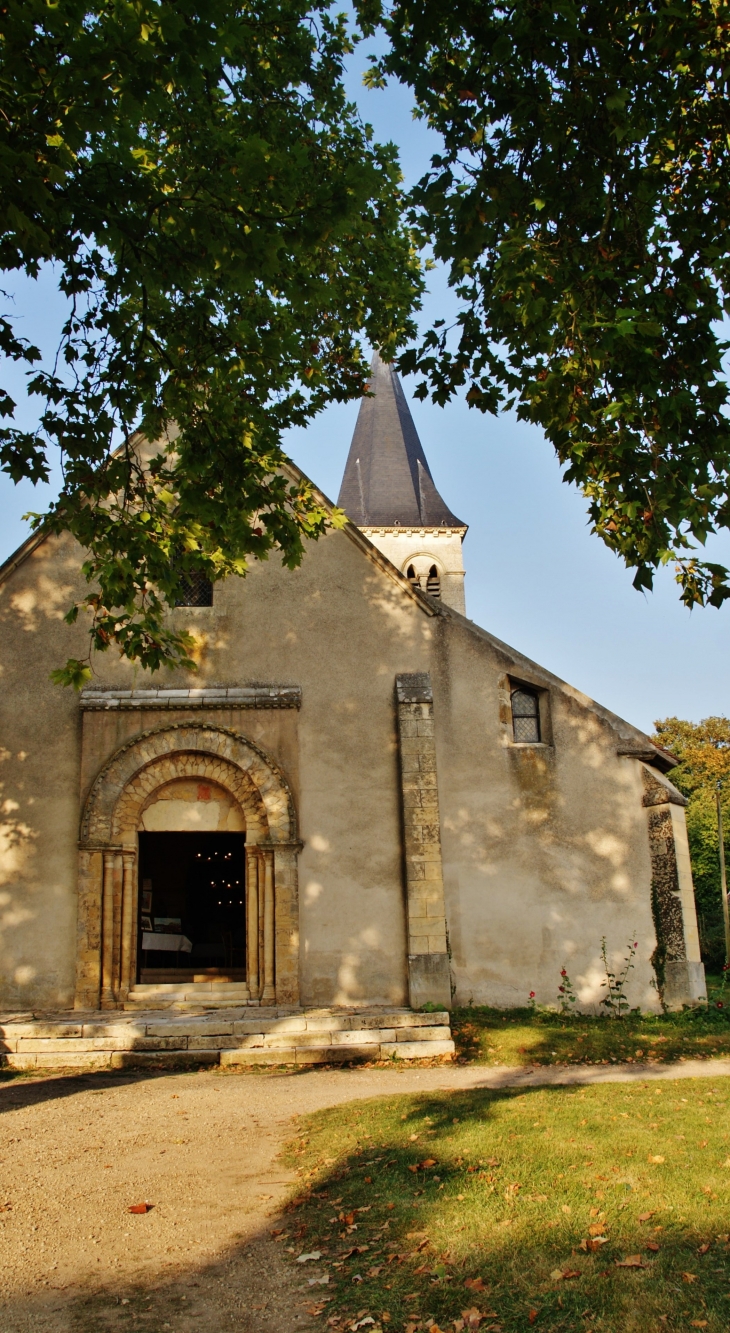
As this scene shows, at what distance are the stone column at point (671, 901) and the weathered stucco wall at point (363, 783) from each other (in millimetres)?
182

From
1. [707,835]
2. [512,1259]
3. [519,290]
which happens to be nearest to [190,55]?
[519,290]

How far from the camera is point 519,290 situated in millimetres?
5891

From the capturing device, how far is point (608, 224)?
6129 mm

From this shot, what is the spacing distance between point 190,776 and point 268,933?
7.62 ft

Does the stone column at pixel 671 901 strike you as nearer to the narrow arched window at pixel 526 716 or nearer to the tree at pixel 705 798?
the narrow arched window at pixel 526 716

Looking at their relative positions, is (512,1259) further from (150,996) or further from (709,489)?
(150,996)

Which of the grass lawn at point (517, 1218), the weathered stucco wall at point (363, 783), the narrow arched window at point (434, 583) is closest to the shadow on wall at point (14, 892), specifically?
the weathered stucco wall at point (363, 783)

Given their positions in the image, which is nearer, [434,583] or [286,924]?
[286,924]

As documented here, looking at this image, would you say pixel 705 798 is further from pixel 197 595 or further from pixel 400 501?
pixel 197 595

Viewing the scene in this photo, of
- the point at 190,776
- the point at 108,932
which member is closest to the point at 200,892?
the point at 190,776

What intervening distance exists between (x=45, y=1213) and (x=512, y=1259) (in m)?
2.78

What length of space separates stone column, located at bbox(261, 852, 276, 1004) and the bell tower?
823 inches

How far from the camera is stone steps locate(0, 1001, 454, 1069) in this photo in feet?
34.3

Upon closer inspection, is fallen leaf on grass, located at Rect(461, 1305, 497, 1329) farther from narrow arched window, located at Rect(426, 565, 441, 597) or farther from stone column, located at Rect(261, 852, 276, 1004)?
narrow arched window, located at Rect(426, 565, 441, 597)
